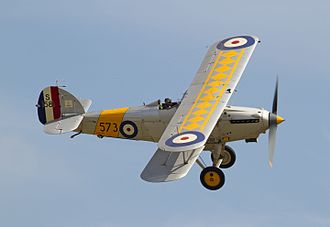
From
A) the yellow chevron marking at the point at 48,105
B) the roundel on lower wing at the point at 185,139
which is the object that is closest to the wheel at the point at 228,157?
the roundel on lower wing at the point at 185,139

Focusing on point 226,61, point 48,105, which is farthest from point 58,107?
point 226,61

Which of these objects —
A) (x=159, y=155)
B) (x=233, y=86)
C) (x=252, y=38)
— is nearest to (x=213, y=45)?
(x=252, y=38)

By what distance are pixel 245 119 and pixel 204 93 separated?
67.8 inches

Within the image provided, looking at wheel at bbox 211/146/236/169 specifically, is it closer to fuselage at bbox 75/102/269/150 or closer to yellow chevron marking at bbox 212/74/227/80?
fuselage at bbox 75/102/269/150

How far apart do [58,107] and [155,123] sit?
4.42 metres

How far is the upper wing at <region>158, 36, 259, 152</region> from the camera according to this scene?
95.7 ft

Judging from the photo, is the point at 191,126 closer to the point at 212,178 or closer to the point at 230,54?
the point at 212,178

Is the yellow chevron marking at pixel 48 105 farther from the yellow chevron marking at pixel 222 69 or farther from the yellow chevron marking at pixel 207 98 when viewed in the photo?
the yellow chevron marking at pixel 222 69

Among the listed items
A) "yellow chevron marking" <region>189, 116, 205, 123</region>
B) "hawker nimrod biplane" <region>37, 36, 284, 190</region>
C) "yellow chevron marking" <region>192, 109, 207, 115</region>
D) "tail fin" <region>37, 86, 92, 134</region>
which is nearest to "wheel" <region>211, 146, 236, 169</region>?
"hawker nimrod biplane" <region>37, 36, 284, 190</region>

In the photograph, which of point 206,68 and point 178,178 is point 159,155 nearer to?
point 178,178

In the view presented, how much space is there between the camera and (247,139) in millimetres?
32938

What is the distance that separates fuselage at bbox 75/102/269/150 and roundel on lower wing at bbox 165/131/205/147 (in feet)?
10.2

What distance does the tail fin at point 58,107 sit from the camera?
1385 inches

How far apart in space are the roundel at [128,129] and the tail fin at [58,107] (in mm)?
1895
